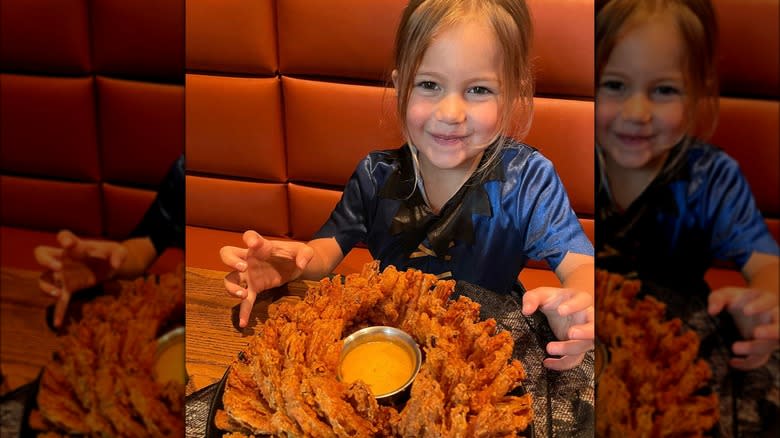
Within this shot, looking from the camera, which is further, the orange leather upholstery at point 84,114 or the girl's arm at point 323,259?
the girl's arm at point 323,259

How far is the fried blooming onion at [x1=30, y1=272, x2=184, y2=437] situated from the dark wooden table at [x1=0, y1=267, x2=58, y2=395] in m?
0.02

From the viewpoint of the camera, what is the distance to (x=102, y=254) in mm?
533

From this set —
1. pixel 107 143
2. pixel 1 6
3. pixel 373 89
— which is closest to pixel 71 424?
pixel 107 143

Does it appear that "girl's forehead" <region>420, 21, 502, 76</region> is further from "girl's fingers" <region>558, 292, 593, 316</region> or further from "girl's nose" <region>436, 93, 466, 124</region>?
"girl's fingers" <region>558, 292, 593, 316</region>

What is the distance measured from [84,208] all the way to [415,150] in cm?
37

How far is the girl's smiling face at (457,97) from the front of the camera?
26.3 inches

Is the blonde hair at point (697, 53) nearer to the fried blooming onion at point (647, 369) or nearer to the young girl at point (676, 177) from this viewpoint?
the young girl at point (676, 177)

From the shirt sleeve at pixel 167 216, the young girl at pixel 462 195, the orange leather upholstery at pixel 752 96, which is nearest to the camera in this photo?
the orange leather upholstery at pixel 752 96

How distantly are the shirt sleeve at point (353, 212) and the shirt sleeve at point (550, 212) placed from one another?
0.19 meters

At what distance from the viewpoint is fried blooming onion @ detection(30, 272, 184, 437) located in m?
0.53

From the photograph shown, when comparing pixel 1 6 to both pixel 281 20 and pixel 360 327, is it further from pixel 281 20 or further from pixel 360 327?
pixel 360 327

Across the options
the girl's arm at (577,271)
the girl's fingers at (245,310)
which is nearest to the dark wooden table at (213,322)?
the girl's fingers at (245,310)

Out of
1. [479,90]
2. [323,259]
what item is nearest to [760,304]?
[479,90]

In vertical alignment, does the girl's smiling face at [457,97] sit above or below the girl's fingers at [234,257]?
above
